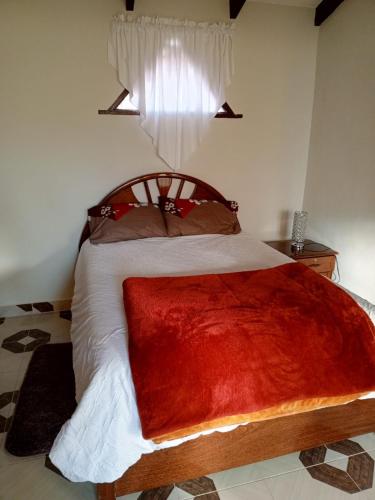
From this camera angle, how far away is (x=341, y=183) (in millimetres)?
2668

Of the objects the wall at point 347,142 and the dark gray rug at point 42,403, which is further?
the wall at point 347,142

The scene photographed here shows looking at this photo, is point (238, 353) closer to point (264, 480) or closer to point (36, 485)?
point (264, 480)

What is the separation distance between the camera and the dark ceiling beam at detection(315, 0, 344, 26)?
8.29 ft

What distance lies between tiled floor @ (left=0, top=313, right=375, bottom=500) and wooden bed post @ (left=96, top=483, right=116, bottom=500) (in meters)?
0.16

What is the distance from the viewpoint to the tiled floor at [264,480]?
1.40m

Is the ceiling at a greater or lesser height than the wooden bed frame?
greater

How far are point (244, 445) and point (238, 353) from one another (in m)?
0.42

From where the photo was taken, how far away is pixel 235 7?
251cm

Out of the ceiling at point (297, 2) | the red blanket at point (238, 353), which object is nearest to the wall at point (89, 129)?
the ceiling at point (297, 2)

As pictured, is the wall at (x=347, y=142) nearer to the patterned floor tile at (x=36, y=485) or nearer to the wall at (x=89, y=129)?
the wall at (x=89, y=129)

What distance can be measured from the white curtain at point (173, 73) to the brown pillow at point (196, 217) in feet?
1.12

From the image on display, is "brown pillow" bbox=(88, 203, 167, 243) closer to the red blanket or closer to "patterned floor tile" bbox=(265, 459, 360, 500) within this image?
the red blanket

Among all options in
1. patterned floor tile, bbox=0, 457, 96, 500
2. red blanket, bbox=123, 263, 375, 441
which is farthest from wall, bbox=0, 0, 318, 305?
patterned floor tile, bbox=0, 457, 96, 500

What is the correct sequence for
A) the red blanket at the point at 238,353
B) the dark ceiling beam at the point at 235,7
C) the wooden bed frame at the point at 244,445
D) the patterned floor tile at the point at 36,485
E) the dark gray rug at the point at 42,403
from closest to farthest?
the red blanket at the point at 238,353 < the wooden bed frame at the point at 244,445 < the patterned floor tile at the point at 36,485 < the dark gray rug at the point at 42,403 < the dark ceiling beam at the point at 235,7
